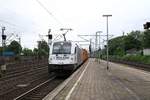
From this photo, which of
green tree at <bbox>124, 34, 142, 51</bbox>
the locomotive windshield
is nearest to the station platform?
the locomotive windshield

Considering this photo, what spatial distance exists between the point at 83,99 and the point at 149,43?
7550 centimetres

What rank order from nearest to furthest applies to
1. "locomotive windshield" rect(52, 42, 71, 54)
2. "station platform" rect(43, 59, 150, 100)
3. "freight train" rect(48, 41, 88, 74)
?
1. "station platform" rect(43, 59, 150, 100)
2. "freight train" rect(48, 41, 88, 74)
3. "locomotive windshield" rect(52, 42, 71, 54)

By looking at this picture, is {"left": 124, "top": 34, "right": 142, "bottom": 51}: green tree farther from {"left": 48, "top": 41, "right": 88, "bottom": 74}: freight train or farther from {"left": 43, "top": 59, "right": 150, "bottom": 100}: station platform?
{"left": 43, "top": 59, "right": 150, "bottom": 100}: station platform

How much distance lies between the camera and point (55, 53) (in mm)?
27672

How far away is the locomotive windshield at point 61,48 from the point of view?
91.2 feet

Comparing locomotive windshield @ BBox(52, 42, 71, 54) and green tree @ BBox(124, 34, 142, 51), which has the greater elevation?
green tree @ BBox(124, 34, 142, 51)

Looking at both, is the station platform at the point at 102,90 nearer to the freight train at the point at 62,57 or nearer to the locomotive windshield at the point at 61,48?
the freight train at the point at 62,57

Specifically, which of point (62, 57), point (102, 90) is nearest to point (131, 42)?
point (62, 57)

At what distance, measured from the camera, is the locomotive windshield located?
2781 centimetres

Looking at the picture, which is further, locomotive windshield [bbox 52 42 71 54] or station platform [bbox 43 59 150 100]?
locomotive windshield [bbox 52 42 71 54]

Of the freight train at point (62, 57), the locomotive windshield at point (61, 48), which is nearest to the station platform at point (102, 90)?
the freight train at point (62, 57)

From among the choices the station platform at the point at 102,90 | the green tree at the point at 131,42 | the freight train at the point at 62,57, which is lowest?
the station platform at the point at 102,90

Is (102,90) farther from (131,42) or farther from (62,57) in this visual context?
(131,42)

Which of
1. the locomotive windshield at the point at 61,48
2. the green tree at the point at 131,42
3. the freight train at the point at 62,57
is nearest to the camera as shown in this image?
the freight train at the point at 62,57
